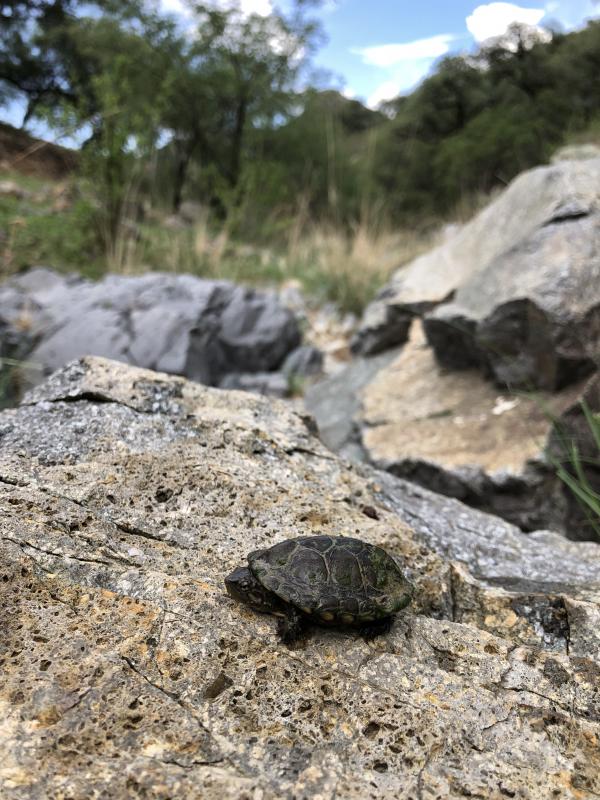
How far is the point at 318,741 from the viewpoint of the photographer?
125 cm

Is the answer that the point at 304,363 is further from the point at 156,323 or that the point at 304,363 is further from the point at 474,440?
the point at 474,440

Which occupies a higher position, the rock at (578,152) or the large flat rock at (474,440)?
the rock at (578,152)

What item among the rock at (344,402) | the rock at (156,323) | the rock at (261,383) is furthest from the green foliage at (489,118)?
the rock at (261,383)

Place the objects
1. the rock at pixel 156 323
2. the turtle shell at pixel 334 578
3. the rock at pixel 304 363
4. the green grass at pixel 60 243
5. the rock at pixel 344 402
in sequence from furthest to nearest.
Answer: the green grass at pixel 60 243, the rock at pixel 304 363, the rock at pixel 156 323, the rock at pixel 344 402, the turtle shell at pixel 334 578

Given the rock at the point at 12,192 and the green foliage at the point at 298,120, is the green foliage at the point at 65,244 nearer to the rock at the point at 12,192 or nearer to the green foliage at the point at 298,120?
the green foliage at the point at 298,120

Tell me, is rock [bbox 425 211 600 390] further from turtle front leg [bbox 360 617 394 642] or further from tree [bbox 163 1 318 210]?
tree [bbox 163 1 318 210]

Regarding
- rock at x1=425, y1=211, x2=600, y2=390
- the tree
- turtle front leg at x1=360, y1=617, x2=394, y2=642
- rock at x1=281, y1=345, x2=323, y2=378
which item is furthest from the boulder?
the tree

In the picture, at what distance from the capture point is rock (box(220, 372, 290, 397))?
6.18 meters

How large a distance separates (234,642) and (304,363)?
539 cm

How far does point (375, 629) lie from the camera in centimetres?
152

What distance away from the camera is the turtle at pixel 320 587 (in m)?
1.45

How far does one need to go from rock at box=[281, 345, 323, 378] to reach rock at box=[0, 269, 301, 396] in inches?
6.0

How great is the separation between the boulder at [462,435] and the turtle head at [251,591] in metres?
1.88

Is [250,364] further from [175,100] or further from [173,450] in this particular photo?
[175,100]
